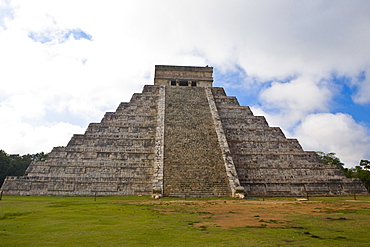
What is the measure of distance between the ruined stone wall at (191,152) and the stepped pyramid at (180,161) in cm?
5

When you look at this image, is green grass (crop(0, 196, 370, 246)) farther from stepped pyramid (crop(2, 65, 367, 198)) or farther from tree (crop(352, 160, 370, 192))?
tree (crop(352, 160, 370, 192))

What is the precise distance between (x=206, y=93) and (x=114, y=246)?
20.2 meters

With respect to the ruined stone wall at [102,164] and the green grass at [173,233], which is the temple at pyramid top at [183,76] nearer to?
the ruined stone wall at [102,164]

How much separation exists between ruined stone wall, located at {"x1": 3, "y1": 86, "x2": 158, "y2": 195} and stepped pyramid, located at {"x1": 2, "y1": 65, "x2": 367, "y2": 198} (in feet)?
0.17

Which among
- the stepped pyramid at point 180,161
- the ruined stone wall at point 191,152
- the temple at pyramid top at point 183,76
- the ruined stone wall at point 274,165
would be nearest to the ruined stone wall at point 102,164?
the stepped pyramid at point 180,161

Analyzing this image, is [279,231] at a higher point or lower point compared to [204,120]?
lower

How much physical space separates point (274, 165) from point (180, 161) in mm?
5923

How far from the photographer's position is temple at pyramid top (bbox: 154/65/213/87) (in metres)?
26.3

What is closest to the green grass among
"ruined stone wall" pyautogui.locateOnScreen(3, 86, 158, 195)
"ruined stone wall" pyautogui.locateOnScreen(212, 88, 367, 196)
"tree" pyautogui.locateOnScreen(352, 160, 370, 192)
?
"ruined stone wall" pyautogui.locateOnScreen(3, 86, 158, 195)

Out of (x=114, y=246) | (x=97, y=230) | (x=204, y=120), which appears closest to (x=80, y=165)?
(x=204, y=120)

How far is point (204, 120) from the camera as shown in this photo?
63.3 feet

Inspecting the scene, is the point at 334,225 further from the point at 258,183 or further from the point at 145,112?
the point at 145,112

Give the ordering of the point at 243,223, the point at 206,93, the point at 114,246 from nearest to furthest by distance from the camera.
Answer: the point at 114,246 → the point at 243,223 → the point at 206,93

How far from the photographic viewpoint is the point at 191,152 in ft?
52.9
